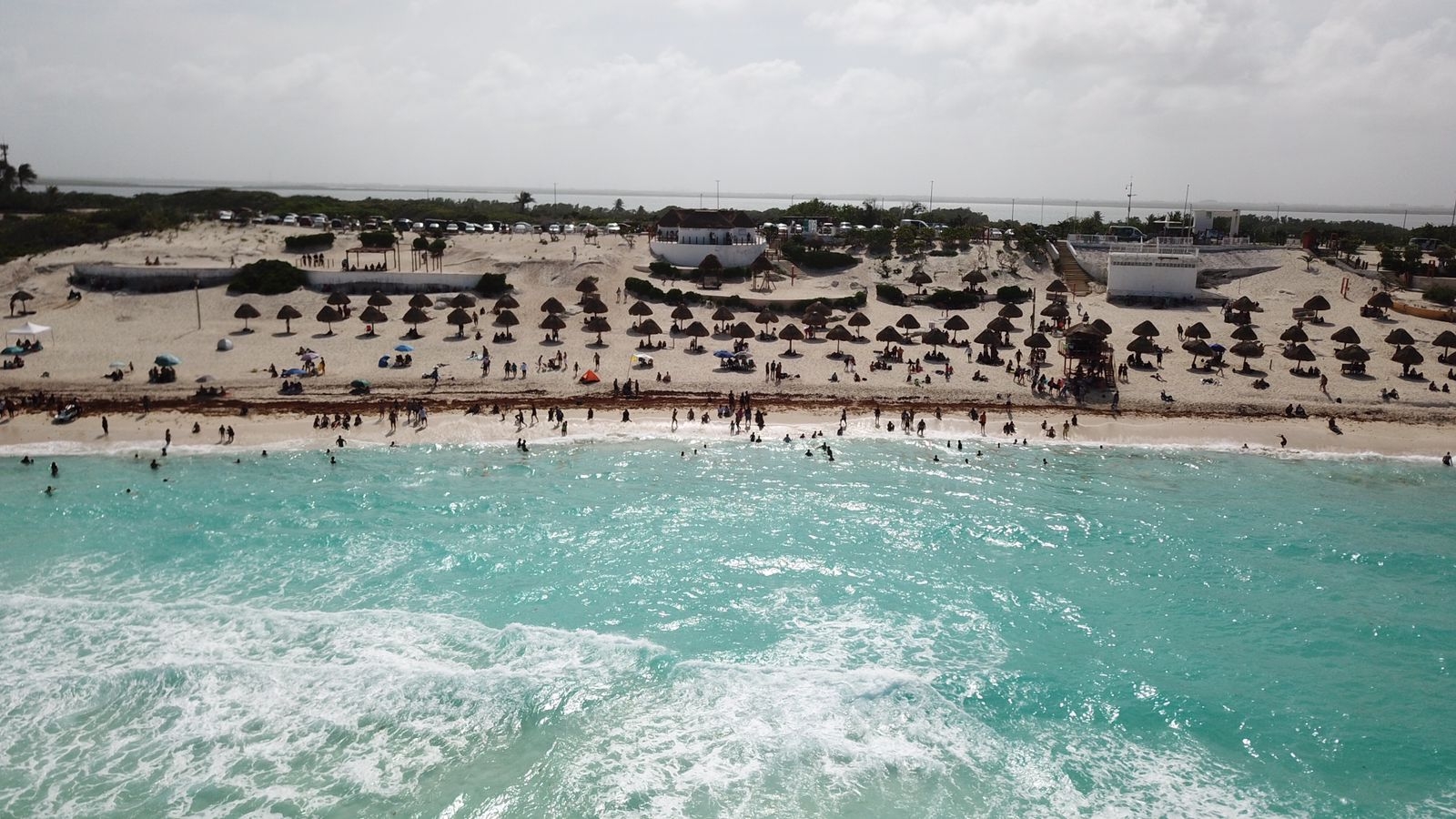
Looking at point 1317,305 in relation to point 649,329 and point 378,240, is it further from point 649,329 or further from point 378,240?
point 378,240

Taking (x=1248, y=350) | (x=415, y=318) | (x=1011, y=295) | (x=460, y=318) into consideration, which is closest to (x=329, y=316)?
(x=415, y=318)

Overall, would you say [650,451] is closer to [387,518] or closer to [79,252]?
[387,518]

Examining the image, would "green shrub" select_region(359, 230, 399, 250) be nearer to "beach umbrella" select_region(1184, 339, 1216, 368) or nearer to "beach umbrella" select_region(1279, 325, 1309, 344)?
"beach umbrella" select_region(1184, 339, 1216, 368)

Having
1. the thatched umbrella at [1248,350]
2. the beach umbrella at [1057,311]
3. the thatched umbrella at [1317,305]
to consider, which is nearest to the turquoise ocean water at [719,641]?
the thatched umbrella at [1248,350]

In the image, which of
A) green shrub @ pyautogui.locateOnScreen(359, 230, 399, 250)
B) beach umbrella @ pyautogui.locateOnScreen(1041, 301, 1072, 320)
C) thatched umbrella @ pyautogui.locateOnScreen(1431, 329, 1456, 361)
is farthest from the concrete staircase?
green shrub @ pyautogui.locateOnScreen(359, 230, 399, 250)

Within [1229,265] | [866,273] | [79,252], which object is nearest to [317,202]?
[79,252]

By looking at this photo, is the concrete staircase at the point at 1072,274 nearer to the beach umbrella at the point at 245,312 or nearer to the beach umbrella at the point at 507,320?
the beach umbrella at the point at 507,320
